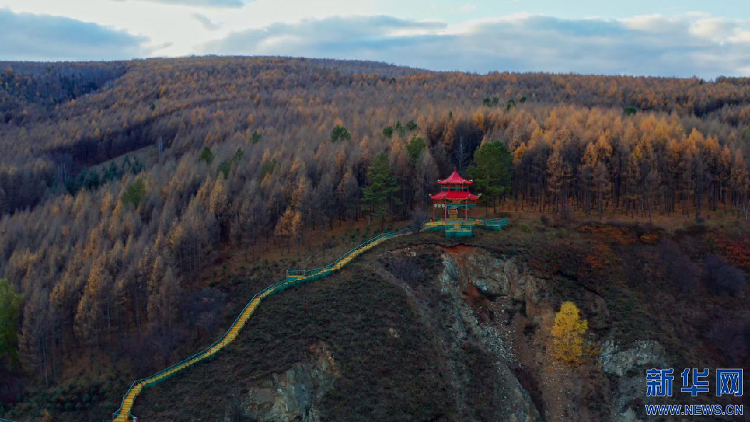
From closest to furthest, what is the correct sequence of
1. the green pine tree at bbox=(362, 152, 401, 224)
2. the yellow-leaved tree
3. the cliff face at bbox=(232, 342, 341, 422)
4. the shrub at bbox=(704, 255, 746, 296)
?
the cliff face at bbox=(232, 342, 341, 422), the yellow-leaved tree, the shrub at bbox=(704, 255, 746, 296), the green pine tree at bbox=(362, 152, 401, 224)

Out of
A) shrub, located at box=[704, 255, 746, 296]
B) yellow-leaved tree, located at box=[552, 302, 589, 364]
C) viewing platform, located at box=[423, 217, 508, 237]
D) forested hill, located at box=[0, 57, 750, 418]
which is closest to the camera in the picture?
yellow-leaved tree, located at box=[552, 302, 589, 364]

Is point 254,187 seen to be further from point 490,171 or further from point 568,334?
point 568,334

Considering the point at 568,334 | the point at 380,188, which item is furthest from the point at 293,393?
the point at 380,188

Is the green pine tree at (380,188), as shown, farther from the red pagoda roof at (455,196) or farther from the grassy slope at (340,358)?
the grassy slope at (340,358)

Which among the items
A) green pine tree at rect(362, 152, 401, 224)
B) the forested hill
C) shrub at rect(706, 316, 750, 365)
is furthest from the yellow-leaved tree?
green pine tree at rect(362, 152, 401, 224)

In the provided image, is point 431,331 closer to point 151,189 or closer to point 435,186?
point 435,186

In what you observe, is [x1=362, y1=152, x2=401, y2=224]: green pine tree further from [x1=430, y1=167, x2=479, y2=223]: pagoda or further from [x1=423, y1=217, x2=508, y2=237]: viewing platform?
[x1=423, y1=217, x2=508, y2=237]: viewing platform

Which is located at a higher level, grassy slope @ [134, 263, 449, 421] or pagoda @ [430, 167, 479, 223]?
pagoda @ [430, 167, 479, 223]

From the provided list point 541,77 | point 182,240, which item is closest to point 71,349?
point 182,240
